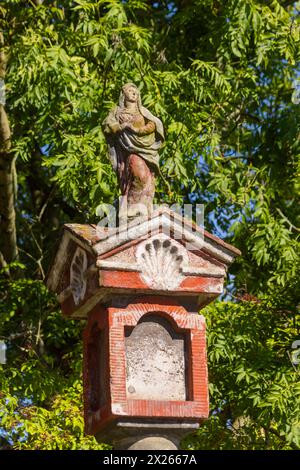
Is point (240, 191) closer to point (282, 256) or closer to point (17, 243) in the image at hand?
point (282, 256)

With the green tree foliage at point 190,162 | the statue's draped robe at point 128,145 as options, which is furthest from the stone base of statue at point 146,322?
the green tree foliage at point 190,162

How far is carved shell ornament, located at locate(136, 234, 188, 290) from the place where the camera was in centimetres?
996

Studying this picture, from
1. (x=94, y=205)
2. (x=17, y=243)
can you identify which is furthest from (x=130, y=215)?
(x=17, y=243)

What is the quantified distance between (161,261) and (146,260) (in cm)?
13

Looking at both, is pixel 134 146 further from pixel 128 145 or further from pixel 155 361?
pixel 155 361

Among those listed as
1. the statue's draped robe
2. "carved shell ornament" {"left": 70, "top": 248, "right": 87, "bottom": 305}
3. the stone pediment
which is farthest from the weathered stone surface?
the statue's draped robe

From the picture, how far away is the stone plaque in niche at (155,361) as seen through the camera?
9.81m

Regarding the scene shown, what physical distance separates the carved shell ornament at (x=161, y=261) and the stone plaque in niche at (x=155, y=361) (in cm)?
31

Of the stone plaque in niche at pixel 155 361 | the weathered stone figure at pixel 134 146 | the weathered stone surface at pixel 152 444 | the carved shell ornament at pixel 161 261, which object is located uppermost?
the weathered stone figure at pixel 134 146

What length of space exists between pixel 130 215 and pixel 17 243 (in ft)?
27.8

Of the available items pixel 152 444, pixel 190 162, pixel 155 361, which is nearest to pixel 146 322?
pixel 155 361

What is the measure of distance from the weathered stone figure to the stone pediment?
438 mm

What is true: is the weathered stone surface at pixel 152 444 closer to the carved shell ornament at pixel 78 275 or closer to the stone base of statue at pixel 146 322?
the stone base of statue at pixel 146 322

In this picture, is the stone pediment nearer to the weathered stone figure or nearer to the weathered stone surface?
the weathered stone figure
